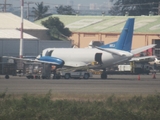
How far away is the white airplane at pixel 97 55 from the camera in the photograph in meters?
61.6

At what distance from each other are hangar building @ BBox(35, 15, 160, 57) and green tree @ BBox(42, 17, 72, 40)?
4.83 feet

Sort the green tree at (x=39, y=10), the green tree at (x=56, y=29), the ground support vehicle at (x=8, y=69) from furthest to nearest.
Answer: the green tree at (x=39, y=10), the green tree at (x=56, y=29), the ground support vehicle at (x=8, y=69)

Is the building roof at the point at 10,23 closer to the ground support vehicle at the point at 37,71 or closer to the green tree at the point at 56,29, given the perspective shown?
the green tree at the point at 56,29

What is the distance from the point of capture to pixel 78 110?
2709cm

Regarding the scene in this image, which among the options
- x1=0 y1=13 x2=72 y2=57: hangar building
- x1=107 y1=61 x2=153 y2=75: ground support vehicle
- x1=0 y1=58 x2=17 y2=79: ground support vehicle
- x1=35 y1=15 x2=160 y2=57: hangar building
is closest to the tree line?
x1=35 y1=15 x2=160 y2=57: hangar building

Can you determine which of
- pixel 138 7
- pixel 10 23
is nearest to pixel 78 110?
pixel 10 23

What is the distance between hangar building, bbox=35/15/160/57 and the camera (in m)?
97.1

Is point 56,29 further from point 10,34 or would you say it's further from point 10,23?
point 10,34

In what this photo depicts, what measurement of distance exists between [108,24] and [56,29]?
30.6ft

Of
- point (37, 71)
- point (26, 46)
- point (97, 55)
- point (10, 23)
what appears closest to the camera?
point (37, 71)

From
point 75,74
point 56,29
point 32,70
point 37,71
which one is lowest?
point 75,74

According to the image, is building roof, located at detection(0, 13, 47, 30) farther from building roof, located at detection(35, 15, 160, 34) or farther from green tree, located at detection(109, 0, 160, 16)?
green tree, located at detection(109, 0, 160, 16)

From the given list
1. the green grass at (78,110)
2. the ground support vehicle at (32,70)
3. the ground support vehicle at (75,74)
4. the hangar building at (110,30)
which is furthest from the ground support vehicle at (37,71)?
the hangar building at (110,30)

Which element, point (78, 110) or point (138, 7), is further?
point (138, 7)
